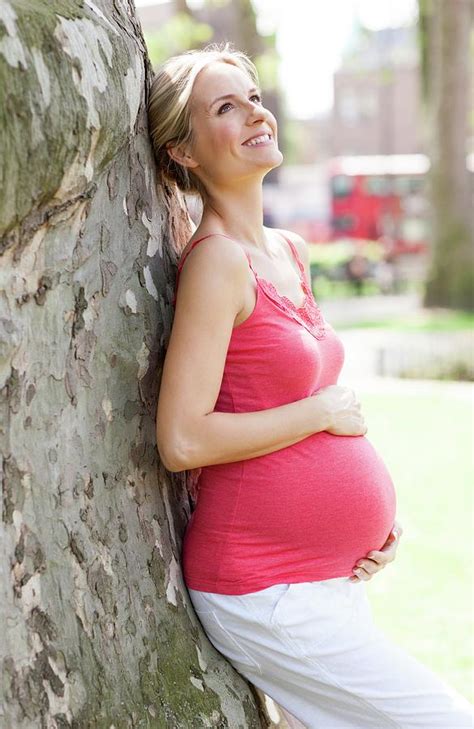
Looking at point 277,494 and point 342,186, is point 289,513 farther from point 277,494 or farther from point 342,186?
point 342,186

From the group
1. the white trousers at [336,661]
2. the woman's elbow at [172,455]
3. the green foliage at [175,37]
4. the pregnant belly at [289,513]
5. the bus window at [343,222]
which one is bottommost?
the bus window at [343,222]

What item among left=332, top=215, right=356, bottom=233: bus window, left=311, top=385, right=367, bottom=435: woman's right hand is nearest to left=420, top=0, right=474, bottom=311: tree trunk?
left=332, top=215, right=356, bottom=233: bus window

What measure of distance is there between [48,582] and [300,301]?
0.90 metres

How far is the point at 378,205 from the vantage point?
100ft

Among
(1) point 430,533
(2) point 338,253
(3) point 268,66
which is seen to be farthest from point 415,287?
(1) point 430,533

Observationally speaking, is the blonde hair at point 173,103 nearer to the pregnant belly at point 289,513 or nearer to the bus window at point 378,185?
the pregnant belly at point 289,513

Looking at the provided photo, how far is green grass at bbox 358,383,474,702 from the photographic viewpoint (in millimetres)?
4535

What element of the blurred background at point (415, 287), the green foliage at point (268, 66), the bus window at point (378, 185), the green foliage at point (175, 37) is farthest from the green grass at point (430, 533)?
the bus window at point (378, 185)

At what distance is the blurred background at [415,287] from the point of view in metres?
5.24

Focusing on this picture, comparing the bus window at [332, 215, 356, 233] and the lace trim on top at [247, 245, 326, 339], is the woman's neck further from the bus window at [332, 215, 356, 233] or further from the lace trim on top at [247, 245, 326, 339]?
the bus window at [332, 215, 356, 233]

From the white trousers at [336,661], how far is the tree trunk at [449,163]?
1621 centimetres

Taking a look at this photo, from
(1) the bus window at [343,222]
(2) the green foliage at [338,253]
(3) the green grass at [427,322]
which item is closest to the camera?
(3) the green grass at [427,322]

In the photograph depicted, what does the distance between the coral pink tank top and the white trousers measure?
1.9 inches

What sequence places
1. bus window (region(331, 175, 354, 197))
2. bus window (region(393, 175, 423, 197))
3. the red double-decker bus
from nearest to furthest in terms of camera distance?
1. the red double-decker bus
2. bus window (region(331, 175, 354, 197))
3. bus window (region(393, 175, 423, 197))
